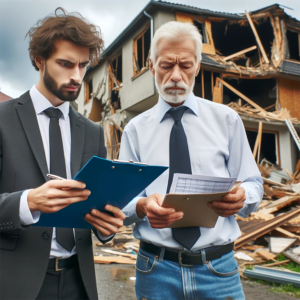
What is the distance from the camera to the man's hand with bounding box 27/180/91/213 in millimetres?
1309

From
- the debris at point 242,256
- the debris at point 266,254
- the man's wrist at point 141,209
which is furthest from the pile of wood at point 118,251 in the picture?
the man's wrist at point 141,209

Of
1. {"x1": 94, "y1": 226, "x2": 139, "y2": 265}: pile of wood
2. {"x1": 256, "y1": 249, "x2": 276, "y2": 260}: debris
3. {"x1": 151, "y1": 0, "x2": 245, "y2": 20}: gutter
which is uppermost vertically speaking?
{"x1": 151, "y1": 0, "x2": 245, "y2": 20}: gutter

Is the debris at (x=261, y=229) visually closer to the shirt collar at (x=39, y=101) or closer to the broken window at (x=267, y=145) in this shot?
the shirt collar at (x=39, y=101)

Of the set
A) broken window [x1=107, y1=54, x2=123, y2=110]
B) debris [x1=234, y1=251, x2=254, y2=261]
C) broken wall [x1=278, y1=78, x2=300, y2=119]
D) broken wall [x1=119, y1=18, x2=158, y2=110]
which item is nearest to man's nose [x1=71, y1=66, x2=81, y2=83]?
debris [x1=234, y1=251, x2=254, y2=261]

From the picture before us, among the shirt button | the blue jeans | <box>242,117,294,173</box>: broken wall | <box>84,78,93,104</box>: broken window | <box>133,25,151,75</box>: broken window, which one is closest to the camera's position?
the shirt button

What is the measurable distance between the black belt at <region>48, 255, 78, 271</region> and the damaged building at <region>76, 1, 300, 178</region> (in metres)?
11.2

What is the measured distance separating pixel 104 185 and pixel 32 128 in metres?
0.75

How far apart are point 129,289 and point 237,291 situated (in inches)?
123

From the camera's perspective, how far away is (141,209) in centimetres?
192

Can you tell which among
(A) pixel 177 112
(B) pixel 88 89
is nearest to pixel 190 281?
(A) pixel 177 112

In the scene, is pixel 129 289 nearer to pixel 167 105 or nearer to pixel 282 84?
pixel 167 105

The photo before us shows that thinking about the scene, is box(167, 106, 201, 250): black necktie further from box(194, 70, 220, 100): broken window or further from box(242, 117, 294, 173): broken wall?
box(194, 70, 220, 100): broken window

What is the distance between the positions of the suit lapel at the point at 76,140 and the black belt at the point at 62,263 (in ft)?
1.75

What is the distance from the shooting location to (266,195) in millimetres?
11188
